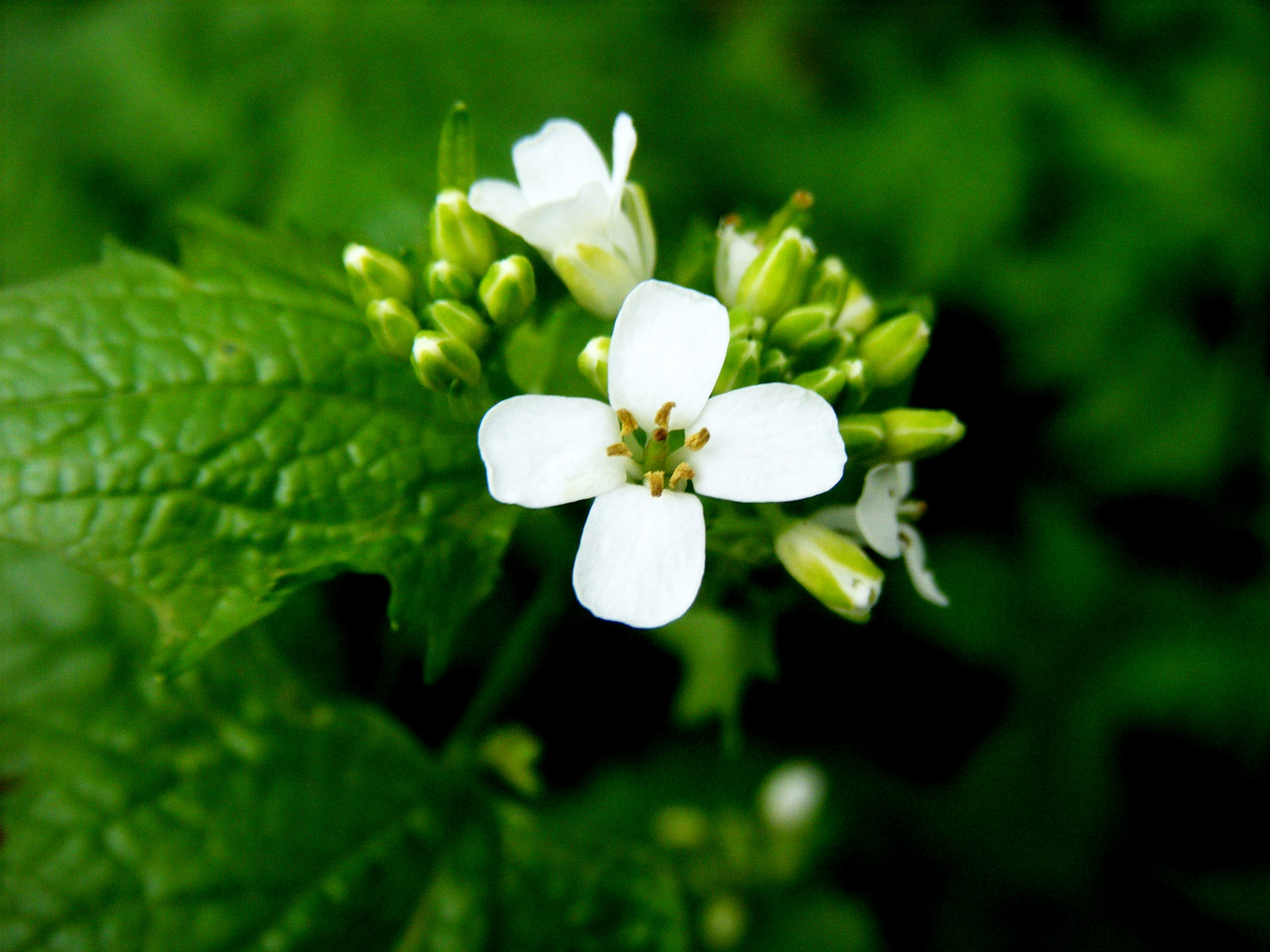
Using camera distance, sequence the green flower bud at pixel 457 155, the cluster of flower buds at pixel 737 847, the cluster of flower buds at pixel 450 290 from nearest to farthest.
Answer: the cluster of flower buds at pixel 450 290, the green flower bud at pixel 457 155, the cluster of flower buds at pixel 737 847

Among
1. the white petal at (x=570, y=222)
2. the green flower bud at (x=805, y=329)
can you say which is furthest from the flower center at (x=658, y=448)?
the white petal at (x=570, y=222)

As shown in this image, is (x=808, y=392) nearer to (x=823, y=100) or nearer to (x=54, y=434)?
(x=54, y=434)

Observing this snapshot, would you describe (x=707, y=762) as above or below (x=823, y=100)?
below

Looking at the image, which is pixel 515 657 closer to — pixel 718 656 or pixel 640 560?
pixel 718 656

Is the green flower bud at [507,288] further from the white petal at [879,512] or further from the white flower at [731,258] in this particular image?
the white petal at [879,512]

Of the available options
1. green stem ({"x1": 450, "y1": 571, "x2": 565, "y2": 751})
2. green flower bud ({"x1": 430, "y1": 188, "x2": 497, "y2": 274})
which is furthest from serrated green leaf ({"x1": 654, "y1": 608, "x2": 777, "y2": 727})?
green flower bud ({"x1": 430, "y1": 188, "x2": 497, "y2": 274})

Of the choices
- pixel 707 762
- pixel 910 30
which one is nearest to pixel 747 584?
pixel 707 762
